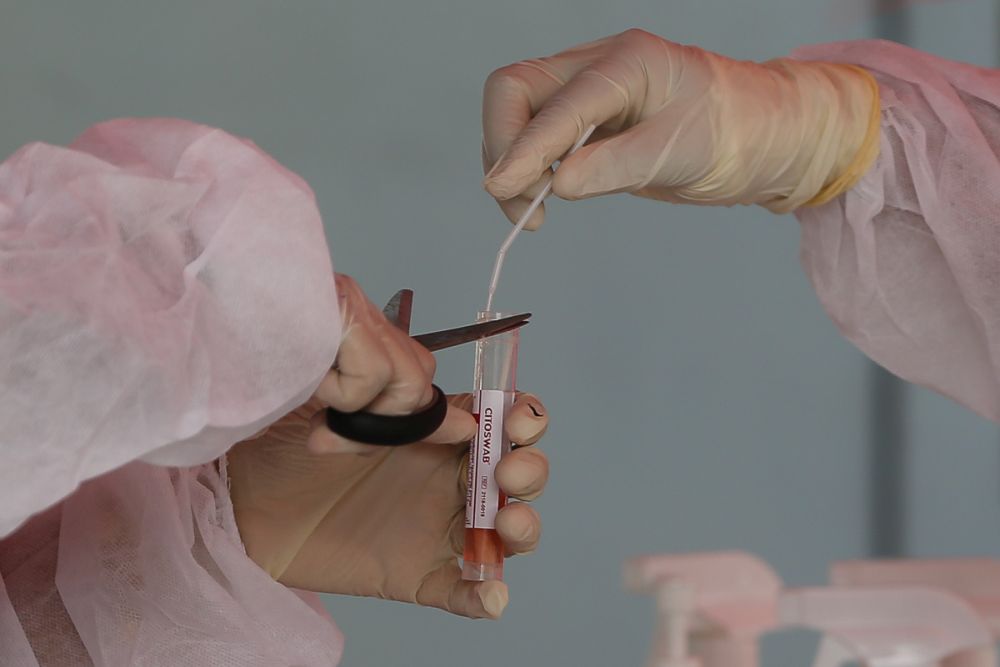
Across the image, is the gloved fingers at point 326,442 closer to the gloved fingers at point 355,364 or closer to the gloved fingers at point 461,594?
the gloved fingers at point 355,364

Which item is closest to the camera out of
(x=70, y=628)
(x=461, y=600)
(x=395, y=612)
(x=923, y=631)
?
(x=923, y=631)

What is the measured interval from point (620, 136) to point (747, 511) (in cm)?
109

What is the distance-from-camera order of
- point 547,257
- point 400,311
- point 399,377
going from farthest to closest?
1. point 547,257
2. point 400,311
3. point 399,377

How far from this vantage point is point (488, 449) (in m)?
0.93

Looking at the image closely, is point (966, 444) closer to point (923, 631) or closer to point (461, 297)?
point (461, 297)

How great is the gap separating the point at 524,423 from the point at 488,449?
37 mm

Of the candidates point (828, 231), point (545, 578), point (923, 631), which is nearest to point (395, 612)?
point (545, 578)

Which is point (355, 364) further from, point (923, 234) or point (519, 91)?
point (923, 234)

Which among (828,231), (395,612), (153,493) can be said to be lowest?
(395,612)

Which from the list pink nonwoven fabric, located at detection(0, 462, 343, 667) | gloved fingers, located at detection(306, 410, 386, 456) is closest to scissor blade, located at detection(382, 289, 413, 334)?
gloved fingers, located at detection(306, 410, 386, 456)

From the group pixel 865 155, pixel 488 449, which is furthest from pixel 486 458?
pixel 865 155

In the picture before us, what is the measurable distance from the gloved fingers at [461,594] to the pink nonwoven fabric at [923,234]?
0.43 m

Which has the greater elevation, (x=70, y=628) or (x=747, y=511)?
(x=70, y=628)

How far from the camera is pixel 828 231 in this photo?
41.6 inches
